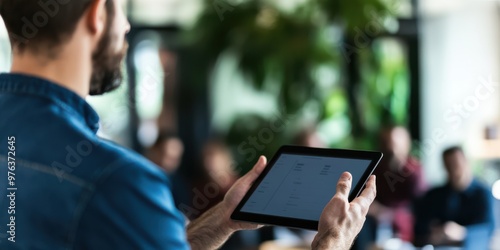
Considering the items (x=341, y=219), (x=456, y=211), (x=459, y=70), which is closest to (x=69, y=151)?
(x=341, y=219)

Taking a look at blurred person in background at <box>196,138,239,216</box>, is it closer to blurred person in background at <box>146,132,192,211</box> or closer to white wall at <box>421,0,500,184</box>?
blurred person in background at <box>146,132,192,211</box>

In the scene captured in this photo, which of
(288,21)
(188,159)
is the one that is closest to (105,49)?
(288,21)

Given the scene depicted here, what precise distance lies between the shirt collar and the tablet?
436mm

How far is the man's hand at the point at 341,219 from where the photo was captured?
1.22 meters

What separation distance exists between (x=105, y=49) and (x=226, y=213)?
544 mm

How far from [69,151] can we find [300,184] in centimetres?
54

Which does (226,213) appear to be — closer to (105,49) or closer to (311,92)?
(105,49)

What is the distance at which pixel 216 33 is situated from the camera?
21.1 ft

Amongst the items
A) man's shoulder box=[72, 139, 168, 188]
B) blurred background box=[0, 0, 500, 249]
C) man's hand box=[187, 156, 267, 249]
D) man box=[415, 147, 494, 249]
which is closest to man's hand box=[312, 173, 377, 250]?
man's hand box=[187, 156, 267, 249]

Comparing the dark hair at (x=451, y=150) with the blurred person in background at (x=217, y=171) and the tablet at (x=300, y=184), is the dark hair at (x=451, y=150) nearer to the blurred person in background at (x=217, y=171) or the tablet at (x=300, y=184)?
the blurred person in background at (x=217, y=171)

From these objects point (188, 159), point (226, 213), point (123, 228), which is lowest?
point (188, 159)

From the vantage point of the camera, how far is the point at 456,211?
446 centimetres

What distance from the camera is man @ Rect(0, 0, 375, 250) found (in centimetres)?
89

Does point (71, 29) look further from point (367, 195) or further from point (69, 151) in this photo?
point (367, 195)
